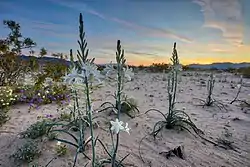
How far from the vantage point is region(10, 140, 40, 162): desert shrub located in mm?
3806

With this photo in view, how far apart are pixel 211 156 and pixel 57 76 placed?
24.6ft

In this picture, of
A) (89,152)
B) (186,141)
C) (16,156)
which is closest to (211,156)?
(186,141)

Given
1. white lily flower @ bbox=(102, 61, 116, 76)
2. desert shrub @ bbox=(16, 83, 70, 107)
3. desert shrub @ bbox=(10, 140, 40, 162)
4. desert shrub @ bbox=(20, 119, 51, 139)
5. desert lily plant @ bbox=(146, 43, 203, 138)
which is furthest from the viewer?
desert shrub @ bbox=(16, 83, 70, 107)

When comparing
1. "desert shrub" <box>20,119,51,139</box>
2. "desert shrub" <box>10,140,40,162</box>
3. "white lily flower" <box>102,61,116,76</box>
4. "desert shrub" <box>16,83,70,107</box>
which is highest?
"white lily flower" <box>102,61,116,76</box>

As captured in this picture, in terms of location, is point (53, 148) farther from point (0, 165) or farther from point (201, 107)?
point (201, 107)

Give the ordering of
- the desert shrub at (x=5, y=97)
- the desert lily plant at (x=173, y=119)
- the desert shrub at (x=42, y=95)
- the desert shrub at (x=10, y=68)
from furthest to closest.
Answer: the desert shrub at (x=10, y=68) < the desert shrub at (x=42, y=95) < the desert shrub at (x=5, y=97) < the desert lily plant at (x=173, y=119)

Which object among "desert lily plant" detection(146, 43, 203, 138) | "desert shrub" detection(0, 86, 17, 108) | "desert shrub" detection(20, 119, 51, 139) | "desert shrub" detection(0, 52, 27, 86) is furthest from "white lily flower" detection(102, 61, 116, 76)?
"desert shrub" detection(0, 52, 27, 86)

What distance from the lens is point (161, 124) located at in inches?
200

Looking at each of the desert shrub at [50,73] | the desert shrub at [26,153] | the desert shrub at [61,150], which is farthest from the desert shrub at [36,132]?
the desert shrub at [50,73]

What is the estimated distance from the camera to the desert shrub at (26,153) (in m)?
3.81

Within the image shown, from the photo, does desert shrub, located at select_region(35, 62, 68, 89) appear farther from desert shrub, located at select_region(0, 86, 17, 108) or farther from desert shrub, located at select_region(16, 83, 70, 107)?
desert shrub, located at select_region(0, 86, 17, 108)

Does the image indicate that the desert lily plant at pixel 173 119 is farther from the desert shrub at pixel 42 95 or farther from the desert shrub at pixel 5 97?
the desert shrub at pixel 5 97

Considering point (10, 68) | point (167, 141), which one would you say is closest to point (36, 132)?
point (167, 141)

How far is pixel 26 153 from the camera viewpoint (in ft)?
12.6
